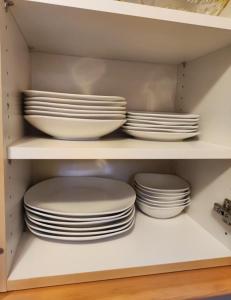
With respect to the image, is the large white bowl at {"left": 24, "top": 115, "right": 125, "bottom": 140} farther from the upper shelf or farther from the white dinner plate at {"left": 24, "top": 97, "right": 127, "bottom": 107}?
the upper shelf

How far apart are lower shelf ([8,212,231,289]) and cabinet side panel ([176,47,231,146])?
0.26m

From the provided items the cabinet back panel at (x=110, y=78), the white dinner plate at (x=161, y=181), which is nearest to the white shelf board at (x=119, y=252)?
the white dinner plate at (x=161, y=181)

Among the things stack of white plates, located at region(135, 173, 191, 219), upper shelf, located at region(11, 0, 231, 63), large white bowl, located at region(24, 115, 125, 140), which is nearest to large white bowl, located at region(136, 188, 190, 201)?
stack of white plates, located at region(135, 173, 191, 219)

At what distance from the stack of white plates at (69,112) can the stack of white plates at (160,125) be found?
10 centimetres

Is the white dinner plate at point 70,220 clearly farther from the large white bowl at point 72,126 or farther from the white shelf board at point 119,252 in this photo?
the large white bowl at point 72,126

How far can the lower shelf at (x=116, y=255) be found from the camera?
1.45 feet

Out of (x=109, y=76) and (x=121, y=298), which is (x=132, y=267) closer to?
(x=121, y=298)

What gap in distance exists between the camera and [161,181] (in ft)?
2.60

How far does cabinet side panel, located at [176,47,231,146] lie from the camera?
22.2 inches

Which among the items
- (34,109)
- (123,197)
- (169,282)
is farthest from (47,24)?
(169,282)

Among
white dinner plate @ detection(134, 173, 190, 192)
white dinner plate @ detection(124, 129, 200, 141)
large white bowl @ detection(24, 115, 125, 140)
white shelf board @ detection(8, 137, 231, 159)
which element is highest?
large white bowl @ detection(24, 115, 125, 140)

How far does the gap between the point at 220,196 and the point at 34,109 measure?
477 millimetres

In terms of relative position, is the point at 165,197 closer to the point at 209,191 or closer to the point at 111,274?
the point at 209,191

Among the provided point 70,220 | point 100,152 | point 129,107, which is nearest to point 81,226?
point 70,220
